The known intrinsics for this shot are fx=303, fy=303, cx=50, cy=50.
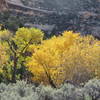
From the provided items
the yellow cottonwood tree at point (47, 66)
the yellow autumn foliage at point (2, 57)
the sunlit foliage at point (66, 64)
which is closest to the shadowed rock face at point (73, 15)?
the yellow cottonwood tree at point (47, 66)

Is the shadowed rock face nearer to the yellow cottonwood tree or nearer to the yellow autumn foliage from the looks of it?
the yellow cottonwood tree

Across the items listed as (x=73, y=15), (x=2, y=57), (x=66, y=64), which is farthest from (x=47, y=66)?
(x=73, y=15)

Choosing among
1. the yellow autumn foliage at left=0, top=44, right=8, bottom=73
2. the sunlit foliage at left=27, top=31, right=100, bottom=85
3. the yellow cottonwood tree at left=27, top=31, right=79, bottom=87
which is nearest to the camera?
the sunlit foliage at left=27, top=31, right=100, bottom=85

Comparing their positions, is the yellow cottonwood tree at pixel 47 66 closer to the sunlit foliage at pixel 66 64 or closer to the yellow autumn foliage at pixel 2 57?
→ the sunlit foliage at pixel 66 64

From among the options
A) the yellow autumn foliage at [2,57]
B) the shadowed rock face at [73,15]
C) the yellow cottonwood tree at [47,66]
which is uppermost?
the yellow autumn foliage at [2,57]

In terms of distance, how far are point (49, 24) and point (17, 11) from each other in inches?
441

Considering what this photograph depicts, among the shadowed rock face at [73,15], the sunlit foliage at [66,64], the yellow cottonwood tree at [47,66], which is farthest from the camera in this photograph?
the shadowed rock face at [73,15]

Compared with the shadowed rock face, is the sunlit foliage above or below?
above

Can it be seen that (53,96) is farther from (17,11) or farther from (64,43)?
(17,11)

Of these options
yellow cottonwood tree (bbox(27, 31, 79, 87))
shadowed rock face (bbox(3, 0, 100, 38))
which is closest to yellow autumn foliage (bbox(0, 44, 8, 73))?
yellow cottonwood tree (bbox(27, 31, 79, 87))

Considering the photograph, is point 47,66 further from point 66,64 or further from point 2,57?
point 2,57

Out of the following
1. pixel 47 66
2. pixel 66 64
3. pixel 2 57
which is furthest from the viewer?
pixel 47 66

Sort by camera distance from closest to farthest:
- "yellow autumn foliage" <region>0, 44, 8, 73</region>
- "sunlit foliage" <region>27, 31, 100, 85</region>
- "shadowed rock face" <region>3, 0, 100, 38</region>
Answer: "sunlit foliage" <region>27, 31, 100, 85</region> → "yellow autumn foliage" <region>0, 44, 8, 73</region> → "shadowed rock face" <region>3, 0, 100, 38</region>

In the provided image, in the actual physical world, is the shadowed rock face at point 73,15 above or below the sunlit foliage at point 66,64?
below
